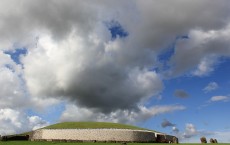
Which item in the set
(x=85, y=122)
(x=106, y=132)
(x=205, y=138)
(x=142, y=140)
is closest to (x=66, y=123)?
(x=85, y=122)

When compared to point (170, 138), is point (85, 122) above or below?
above

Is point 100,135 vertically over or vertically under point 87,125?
under

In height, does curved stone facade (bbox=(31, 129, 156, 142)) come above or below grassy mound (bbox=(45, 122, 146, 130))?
below

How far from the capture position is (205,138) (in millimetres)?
79062

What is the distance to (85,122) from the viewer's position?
10962 cm

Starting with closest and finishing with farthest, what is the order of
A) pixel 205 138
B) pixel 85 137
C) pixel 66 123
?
1. pixel 205 138
2. pixel 85 137
3. pixel 66 123

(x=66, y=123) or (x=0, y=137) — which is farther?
(x=66, y=123)

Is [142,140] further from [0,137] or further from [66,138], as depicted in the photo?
[0,137]

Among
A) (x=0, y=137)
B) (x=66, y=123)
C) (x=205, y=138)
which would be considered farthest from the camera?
(x=66, y=123)

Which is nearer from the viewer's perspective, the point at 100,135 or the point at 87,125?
the point at 100,135

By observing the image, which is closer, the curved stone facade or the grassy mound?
the curved stone facade

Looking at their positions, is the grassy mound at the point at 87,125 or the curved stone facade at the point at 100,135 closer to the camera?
the curved stone facade at the point at 100,135

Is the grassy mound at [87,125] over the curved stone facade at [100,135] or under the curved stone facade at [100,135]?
over

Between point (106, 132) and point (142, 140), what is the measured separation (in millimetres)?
10638
